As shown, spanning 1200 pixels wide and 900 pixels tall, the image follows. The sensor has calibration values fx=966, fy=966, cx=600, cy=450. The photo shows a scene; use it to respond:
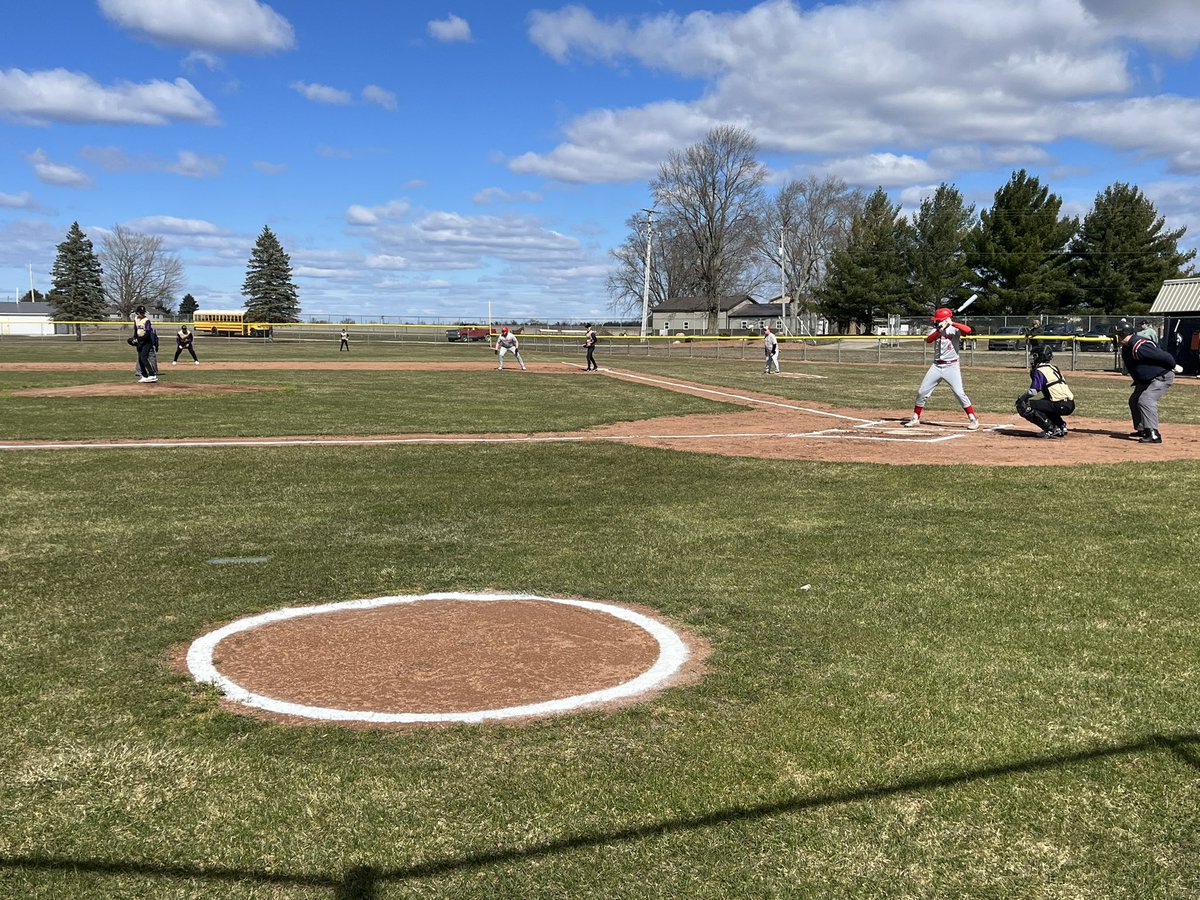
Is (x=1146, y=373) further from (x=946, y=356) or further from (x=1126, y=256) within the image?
(x=1126, y=256)

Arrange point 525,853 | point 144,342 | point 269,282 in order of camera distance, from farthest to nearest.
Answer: point 269,282
point 144,342
point 525,853

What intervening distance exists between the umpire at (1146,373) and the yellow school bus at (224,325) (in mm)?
71971

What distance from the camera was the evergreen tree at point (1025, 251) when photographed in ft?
219

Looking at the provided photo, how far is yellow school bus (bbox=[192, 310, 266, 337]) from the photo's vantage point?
8111cm

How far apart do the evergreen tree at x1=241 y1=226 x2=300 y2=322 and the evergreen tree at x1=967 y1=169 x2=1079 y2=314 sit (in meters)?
70.1

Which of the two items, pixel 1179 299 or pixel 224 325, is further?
pixel 224 325

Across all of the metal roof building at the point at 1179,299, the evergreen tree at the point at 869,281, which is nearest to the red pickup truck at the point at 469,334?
the evergreen tree at the point at 869,281

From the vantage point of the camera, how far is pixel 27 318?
11475 centimetres

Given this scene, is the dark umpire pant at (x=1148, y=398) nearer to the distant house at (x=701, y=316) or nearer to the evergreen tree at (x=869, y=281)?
the evergreen tree at (x=869, y=281)

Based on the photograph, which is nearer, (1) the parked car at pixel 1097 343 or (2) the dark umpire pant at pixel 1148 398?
(2) the dark umpire pant at pixel 1148 398

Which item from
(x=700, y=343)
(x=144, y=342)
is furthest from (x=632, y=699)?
(x=700, y=343)

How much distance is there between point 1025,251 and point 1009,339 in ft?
73.5

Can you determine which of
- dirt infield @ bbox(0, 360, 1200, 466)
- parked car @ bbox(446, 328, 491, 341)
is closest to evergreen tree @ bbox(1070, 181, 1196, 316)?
parked car @ bbox(446, 328, 491, 341)

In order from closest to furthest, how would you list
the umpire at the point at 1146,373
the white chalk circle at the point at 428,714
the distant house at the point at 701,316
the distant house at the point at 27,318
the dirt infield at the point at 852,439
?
the white chalk circle at the point at 428,714 < the dirt infield at the point at 852,439 < the umpire at the point at 1146,373 < the distant house at the point at 27,318 < the distant house at the point at 701,316
